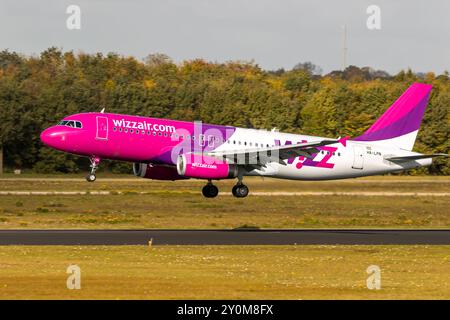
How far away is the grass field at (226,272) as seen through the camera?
29016 mm

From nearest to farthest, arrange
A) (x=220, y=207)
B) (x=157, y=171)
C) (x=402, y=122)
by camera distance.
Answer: (x=157, y=171), (x=402, y=122), (x=220, y=207)

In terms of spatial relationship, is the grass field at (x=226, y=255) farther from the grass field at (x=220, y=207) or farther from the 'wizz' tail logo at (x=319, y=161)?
the 'wizz' tail logo at (x=319, y=161)

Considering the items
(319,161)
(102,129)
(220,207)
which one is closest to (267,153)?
(319,161)

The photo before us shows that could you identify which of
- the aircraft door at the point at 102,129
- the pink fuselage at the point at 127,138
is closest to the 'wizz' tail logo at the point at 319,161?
the pink fuselage at the point at 127,138

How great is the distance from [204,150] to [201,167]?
6.04 ft

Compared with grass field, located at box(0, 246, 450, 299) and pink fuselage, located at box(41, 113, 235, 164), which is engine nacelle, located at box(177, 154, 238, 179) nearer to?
pink fuselage, located at box(41, 113, 235, 164)

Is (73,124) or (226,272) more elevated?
(73,124)

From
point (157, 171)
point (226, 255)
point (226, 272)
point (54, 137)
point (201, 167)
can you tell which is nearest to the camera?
point (226, 272)

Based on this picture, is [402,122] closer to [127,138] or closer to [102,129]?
[127,138]

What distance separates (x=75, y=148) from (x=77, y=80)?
71350mm

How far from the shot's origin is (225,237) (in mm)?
46406

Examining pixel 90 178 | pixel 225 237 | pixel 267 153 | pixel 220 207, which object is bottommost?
pixel 225 237

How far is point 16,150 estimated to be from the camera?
10394 centimetres

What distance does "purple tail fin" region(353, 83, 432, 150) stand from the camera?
62.9 m
